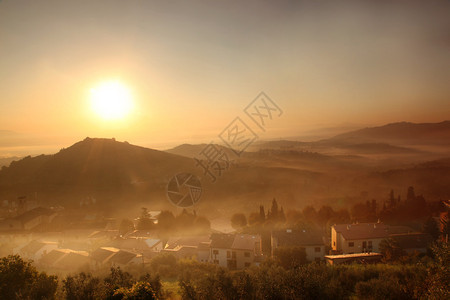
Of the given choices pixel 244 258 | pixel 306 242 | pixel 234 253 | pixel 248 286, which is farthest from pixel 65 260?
pixel 306 242

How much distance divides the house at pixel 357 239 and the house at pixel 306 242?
2.19m

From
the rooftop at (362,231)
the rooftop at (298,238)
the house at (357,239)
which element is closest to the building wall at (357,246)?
the house at (357,239)

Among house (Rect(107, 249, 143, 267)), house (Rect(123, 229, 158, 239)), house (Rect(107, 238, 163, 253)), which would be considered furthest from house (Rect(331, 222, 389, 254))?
house (Rect(123, 229, 158, 239))

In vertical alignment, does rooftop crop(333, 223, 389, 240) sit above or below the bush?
below

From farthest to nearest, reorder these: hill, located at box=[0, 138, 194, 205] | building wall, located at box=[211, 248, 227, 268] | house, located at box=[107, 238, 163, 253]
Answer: hill, located at box=[0, 138, 194, 205], house, located at box=[107, 238, 163, 253], building wall, located at box=[211, 248, 227, 268]

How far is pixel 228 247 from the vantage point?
Result: 2216cm

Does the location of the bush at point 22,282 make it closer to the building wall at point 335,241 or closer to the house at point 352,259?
the house at point 352,259

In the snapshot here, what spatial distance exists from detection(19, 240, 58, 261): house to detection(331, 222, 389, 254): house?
24036 millimetres

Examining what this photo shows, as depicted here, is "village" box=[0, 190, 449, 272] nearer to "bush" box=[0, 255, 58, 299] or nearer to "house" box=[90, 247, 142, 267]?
"house" box=[90, 247, 142, 267]

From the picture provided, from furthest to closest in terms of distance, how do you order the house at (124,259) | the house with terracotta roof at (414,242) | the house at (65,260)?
the house with terracotta roof at (414,242)
the house at (65,260)
the house at (124,259)

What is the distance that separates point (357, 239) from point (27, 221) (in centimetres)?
3514

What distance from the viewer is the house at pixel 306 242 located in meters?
21.8

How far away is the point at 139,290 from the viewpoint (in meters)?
6.79

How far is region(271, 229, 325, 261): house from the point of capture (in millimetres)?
21766
